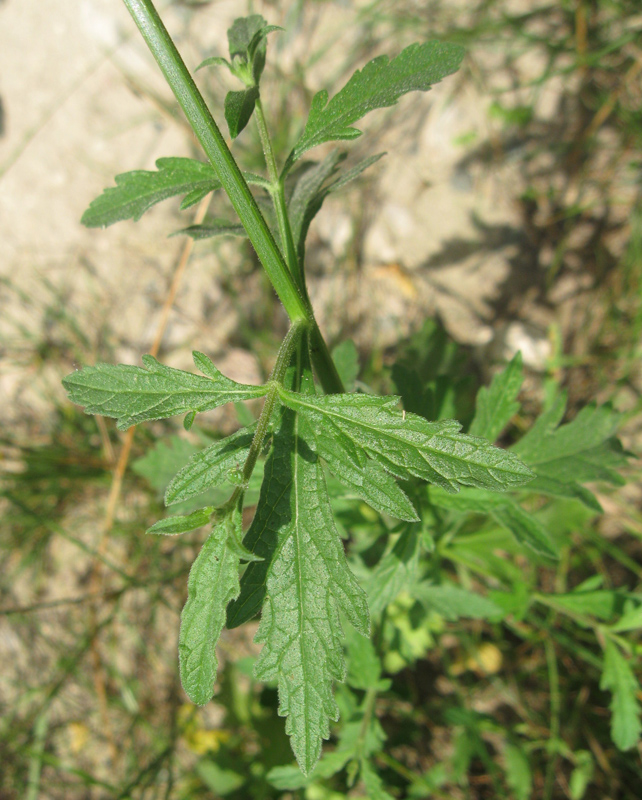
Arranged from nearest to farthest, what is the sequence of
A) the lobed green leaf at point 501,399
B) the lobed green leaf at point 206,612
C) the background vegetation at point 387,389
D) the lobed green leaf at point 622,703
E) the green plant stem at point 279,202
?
the lobed green leaf at point 206,612, the green plant stem at point 279,202, the lobed green leaf at point 501,399, the lobed green leaf at point 622,703, the background vegetation at point 387,389

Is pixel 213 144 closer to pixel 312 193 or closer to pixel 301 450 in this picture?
pixel 312 193

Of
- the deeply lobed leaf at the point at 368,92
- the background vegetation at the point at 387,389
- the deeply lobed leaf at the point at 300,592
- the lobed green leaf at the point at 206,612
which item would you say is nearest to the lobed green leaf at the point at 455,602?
the background vegetation at the point at 387,389

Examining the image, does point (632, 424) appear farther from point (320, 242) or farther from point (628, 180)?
point (320, 242)

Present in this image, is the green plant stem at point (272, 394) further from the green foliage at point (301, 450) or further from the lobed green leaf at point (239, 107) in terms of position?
the lobed green leaf at point (239, 107)

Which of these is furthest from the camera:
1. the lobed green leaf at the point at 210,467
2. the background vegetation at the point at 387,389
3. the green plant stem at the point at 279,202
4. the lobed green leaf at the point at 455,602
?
the background vegetation at the point at 387,389

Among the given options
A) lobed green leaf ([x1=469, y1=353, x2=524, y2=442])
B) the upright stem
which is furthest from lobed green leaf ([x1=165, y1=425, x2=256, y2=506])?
lobed green leaf ([x1=469, y1=353, x2=524, y2=442])

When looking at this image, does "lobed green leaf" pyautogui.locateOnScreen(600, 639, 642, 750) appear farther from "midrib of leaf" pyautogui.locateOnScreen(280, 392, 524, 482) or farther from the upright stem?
the upright stem
